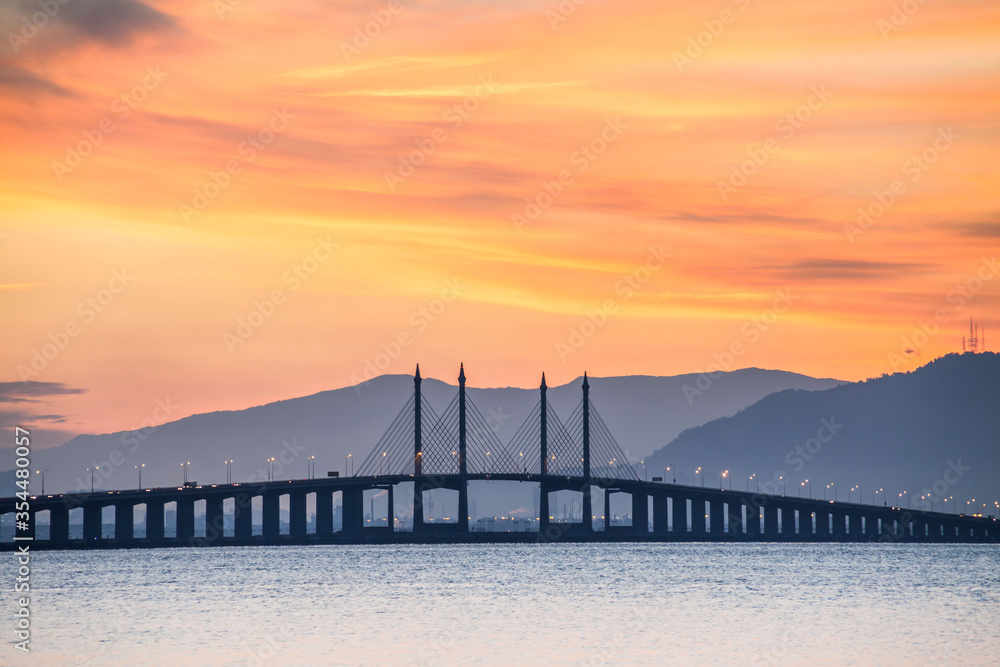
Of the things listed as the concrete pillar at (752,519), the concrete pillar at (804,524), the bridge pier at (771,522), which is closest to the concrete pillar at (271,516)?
the concrete pillar at (752,519)

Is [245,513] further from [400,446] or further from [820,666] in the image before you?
[820,666]

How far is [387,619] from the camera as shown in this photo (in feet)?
209

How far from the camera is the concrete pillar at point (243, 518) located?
14150 cm

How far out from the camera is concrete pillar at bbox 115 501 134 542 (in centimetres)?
13425

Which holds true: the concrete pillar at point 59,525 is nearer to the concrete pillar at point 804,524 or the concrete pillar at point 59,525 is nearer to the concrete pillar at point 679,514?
the concrete pillar at point 679,514

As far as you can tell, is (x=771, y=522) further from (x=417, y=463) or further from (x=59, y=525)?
(x=59, y=525)

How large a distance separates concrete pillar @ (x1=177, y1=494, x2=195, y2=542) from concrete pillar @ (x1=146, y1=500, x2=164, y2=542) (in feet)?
5.71

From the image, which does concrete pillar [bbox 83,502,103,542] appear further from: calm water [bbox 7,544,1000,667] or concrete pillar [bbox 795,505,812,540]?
concrete pillar [bbox 795,505,812,540]

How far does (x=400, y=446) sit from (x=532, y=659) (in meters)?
108

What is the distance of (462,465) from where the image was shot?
154 meters

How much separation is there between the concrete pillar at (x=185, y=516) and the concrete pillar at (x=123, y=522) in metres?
4.50

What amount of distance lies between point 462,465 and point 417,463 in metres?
4.57

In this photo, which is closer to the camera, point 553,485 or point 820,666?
point 820,666

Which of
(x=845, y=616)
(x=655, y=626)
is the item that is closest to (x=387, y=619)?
(x=655, y=626)
